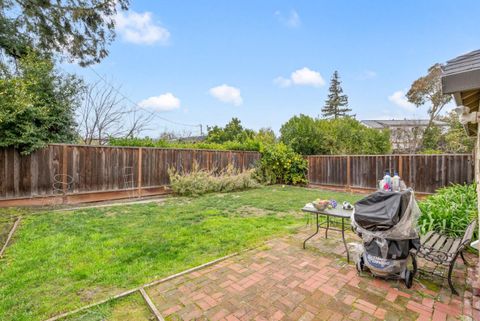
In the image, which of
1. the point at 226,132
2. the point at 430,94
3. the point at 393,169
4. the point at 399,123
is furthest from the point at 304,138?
the point at 399,123

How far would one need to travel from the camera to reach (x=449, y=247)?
2633 millimetres

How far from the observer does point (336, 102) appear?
35.1 metres

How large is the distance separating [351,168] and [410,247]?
8390 millimetres

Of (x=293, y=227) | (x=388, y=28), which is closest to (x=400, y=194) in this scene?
(x=293, y=227)

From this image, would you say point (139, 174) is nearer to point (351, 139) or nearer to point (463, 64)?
point (463, 64)

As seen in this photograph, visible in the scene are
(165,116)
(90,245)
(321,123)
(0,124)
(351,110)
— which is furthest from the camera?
(351,110)

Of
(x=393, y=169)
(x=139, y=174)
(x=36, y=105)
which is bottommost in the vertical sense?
(x=139, y=174)

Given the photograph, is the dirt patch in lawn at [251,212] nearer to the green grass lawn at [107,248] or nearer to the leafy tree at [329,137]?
the green grass lawn at [107,248]

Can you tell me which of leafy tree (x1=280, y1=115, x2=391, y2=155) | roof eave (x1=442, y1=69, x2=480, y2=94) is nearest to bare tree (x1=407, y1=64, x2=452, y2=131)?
leafy tree (x1=280, y1=115, x2=391, y2=155)

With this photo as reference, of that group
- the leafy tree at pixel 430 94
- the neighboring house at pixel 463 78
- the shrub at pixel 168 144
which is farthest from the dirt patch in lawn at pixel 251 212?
the leafy tree at pixel 430 94

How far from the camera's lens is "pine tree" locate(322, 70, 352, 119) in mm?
34969

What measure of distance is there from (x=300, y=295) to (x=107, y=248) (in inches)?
106

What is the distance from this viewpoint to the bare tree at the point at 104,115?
11.5 meters

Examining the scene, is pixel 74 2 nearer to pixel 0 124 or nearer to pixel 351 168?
pixel 0 124
